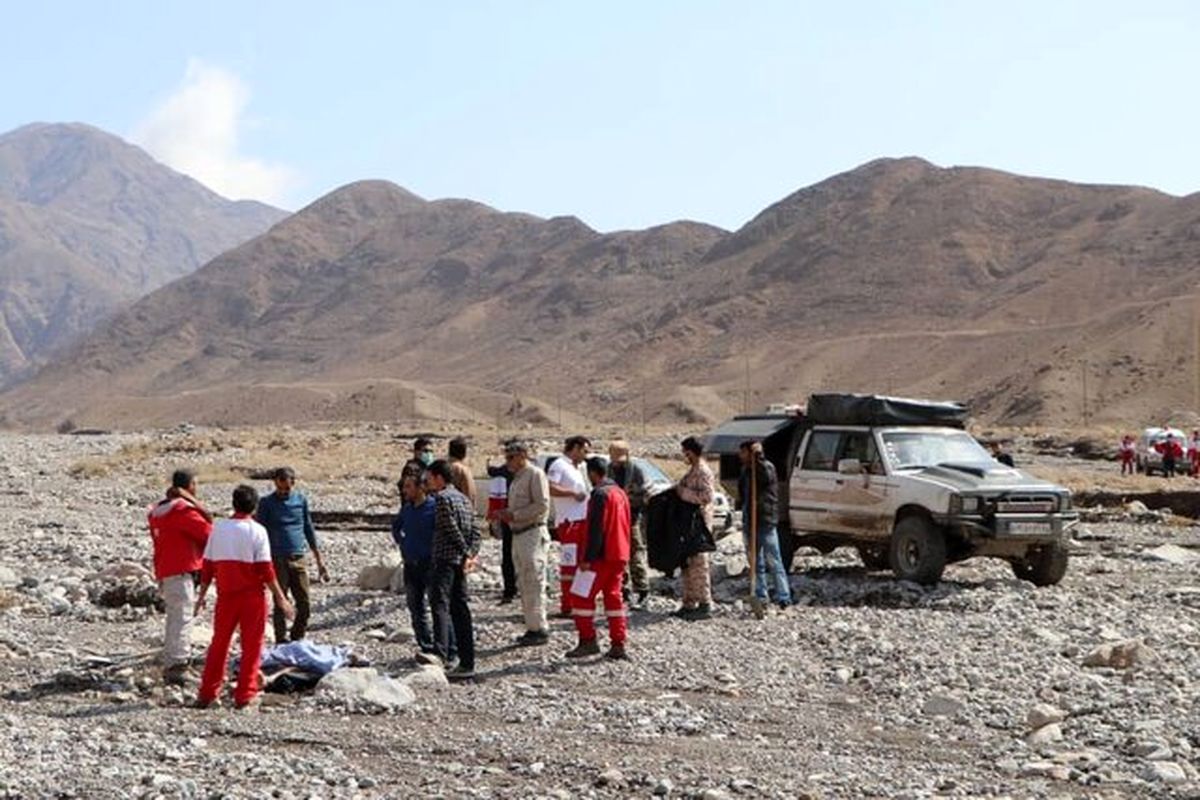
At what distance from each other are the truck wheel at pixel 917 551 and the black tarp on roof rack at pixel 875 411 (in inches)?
54.3

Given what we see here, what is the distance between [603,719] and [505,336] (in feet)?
521

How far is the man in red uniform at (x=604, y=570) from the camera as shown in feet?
42.0

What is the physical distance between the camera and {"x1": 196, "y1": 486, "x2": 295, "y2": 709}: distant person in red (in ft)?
35.5

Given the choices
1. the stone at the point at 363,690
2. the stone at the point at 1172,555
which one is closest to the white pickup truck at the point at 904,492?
the stone at the point at 1172,555

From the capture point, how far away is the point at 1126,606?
1656cm

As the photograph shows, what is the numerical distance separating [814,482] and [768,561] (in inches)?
109

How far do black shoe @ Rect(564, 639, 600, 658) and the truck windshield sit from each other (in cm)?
615

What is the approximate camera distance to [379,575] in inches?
696

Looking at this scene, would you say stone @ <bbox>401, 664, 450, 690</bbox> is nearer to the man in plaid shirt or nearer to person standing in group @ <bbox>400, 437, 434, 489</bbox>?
the man in plaid shirt

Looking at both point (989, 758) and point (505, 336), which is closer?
point (989, 758)

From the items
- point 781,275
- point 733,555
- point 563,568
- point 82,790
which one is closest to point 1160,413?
point 781,275

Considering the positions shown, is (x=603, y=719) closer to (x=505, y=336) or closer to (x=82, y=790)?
(x=82, y=790)

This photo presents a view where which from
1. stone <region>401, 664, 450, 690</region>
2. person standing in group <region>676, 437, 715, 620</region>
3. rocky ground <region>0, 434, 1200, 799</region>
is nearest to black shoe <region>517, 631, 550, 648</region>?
rocky ground <region>0, 434, 1200, 799</region>

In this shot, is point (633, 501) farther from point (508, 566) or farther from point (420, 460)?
point (420, 460)
